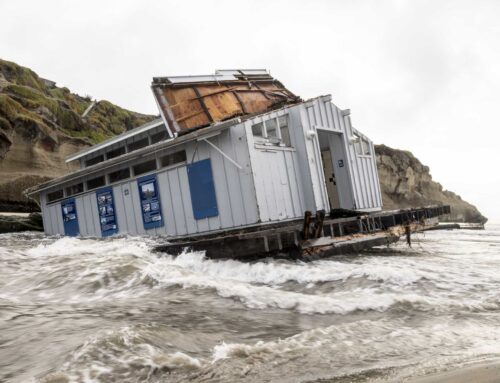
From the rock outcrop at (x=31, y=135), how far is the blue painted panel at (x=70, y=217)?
10994mm

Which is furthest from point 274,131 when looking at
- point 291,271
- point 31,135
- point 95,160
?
point 31,135

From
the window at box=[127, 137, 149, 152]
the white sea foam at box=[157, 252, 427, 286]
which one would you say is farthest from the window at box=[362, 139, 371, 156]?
the window at box=[127, 137, 149, 152]

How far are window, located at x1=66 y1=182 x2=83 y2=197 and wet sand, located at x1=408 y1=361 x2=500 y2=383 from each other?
16.7 meters

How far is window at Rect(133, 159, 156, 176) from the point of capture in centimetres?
1459

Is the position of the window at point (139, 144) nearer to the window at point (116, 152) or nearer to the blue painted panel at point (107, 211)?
the window at point (116, 152)

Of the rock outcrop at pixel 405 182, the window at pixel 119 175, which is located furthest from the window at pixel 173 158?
the rock outcrop at pixel 405 182

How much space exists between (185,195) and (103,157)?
35.5ft

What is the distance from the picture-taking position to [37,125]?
98.6 feet

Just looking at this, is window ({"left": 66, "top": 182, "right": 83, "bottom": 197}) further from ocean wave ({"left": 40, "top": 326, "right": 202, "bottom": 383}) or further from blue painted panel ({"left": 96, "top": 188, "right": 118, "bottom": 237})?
ocean wave ({"left": 40, "top": 326, "right": 202, "bottom": 383})

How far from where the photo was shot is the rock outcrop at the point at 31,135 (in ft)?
89.7

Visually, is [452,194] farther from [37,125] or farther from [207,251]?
[207,251]

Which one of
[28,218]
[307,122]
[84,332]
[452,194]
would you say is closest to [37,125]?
[28,218]

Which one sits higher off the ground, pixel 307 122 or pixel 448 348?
pixel 307 122

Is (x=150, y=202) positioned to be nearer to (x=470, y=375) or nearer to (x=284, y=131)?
(x=284, y=131)
